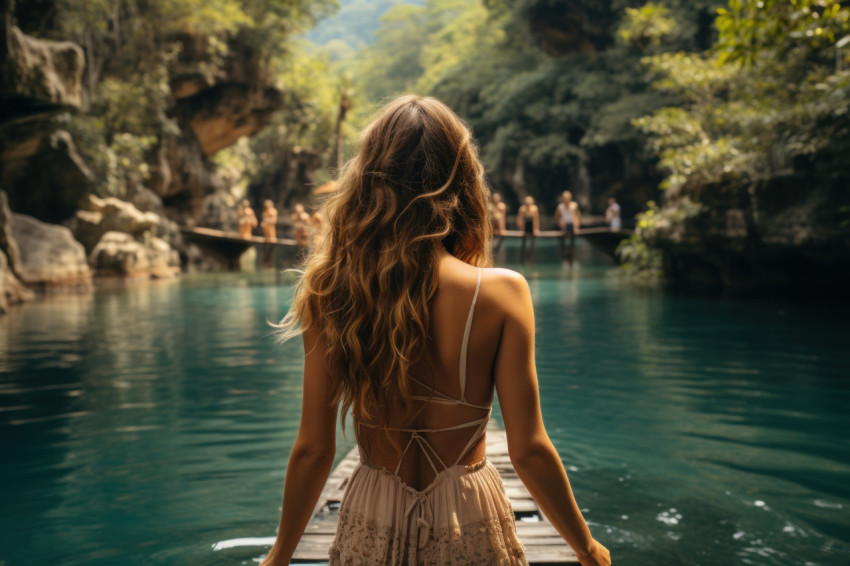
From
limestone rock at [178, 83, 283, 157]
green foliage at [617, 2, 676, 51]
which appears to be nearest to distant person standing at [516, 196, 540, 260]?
green foliage at [617, 2, 676, 51]

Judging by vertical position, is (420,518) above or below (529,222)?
below

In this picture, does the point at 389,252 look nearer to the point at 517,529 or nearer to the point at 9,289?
the point at 517,529

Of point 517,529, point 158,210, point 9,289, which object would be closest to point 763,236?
point 517,529

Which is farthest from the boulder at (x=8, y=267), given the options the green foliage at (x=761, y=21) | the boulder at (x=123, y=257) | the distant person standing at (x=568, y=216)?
the distant person standing at (x=568, y=216)

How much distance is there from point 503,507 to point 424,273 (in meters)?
0.54

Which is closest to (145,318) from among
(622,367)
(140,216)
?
(622,367)

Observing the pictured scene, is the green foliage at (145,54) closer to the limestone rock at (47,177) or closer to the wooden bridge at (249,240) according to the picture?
the limestone rock at (47,177)

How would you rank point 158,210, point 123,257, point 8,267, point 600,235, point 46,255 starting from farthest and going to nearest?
point 158,210, point 600,235, point 123,257, point 46,255, point 8,267

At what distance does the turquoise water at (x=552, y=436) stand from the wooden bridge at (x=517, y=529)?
0.51 m

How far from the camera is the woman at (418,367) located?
1523 mm

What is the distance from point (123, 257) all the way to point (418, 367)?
22613 mm

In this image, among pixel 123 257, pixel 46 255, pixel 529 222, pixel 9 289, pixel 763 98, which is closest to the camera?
pixel 9 289

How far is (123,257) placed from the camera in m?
22.2

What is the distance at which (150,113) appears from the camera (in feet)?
84.6
